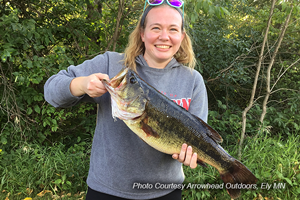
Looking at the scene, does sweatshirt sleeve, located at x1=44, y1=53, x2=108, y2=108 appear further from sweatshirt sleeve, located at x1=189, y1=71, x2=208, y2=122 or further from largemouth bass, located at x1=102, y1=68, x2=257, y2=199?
sweatshirt sleeve, located at x1=189, y1=71, x2=208, y2=122

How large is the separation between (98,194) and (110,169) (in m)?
0.23

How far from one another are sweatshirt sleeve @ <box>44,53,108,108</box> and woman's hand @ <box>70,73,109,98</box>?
0.04 m

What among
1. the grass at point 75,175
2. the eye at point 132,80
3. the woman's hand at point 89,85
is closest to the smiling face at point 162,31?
the eye at point 132,80

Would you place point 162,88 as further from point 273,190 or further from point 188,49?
point 273,190

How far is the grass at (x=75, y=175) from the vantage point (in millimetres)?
3625

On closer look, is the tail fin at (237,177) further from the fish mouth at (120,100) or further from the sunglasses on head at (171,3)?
the sunglasses on head at (171,3)

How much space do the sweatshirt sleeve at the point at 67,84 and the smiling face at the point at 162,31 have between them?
438 millimetres

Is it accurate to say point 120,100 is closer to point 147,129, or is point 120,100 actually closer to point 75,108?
point 147,129

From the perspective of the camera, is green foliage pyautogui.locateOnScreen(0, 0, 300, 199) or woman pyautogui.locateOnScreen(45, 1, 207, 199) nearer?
woman pyautogui.locateOnScreen(45, 1, 207, 199)

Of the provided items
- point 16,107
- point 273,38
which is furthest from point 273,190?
point 16,107

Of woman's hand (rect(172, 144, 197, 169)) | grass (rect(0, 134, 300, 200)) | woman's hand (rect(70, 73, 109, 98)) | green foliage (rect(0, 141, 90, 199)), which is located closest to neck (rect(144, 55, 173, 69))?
woman's hand (rect(70, 73, 109, 98))

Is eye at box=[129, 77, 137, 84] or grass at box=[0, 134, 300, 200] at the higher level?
eye at box=[129, 77, 137, 84]

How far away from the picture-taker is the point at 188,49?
7.29 feet

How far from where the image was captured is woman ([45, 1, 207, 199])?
167cm
